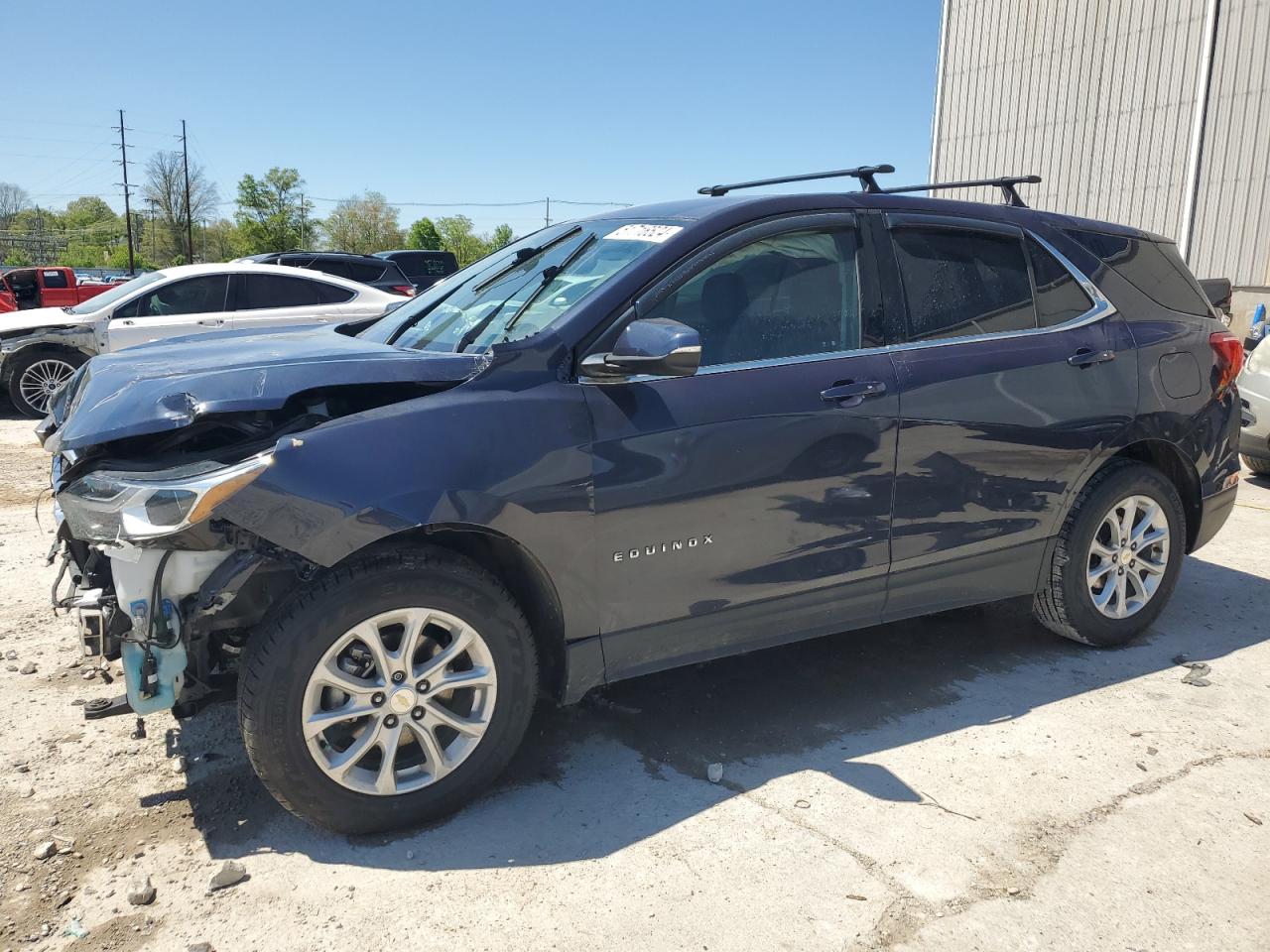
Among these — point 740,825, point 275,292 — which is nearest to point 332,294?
point 275,292

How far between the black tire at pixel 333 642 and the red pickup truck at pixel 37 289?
19286 mm

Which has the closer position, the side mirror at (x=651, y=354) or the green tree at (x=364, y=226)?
the side mirror at (x=651, y=354)

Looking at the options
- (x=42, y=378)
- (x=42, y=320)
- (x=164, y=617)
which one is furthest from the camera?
(x=42, y=378)

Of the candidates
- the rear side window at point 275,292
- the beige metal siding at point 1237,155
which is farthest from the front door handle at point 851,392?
the beige metal siding at point 1237,155

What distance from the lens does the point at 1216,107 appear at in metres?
16.9

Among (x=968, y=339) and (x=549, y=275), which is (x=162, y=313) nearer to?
(x=549, y=275)

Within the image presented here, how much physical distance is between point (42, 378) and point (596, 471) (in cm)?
1058

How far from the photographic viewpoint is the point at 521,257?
12.8 feet

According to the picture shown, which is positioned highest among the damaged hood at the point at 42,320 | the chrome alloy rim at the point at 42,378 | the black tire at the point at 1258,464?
the damaged hood at the point at 42,320

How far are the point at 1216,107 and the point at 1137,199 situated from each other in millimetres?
1901

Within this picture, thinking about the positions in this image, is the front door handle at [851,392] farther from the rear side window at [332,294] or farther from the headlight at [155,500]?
the rear side window at [332,294]

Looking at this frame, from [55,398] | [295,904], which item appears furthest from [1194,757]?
[55,398]

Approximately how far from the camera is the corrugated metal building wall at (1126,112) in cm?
1661

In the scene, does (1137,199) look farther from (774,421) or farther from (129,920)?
(129,920)
